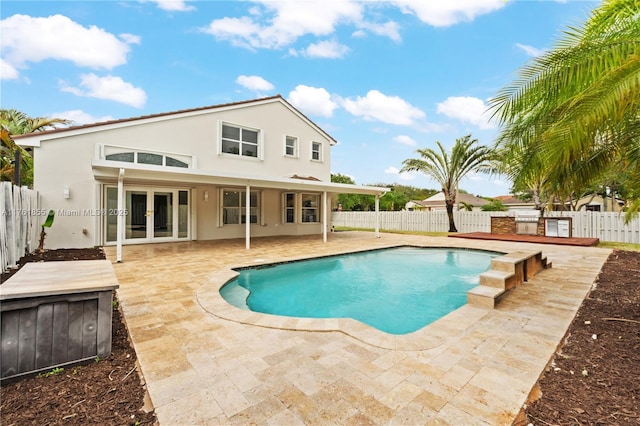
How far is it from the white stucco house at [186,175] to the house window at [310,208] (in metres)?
0.06

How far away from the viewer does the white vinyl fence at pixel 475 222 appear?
1449 cm

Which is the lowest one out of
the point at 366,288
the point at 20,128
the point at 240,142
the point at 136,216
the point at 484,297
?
the point at 366,288

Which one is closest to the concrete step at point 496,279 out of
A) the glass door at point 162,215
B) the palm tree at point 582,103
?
the palm tree at point 582,103

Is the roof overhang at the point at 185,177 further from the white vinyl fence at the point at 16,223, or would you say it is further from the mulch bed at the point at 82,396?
the mulch bed at the point at 82,396

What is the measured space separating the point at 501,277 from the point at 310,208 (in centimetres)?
1321

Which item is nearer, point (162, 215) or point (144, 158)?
point (144, 158)

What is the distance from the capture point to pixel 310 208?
18.0 metres

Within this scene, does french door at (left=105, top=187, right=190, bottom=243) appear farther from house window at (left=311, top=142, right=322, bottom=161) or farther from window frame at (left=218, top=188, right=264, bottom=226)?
house window at (left=311, top=142, right=322, bottom=161)

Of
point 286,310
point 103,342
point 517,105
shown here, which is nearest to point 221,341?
point 103,342

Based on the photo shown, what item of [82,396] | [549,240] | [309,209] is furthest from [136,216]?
[549,240]

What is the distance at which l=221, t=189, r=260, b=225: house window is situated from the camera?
1453cm

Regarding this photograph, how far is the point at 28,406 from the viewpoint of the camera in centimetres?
236

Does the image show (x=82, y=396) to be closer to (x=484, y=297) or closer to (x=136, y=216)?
(x=484, y=297)

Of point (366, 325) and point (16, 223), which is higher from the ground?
point (16, 223)
